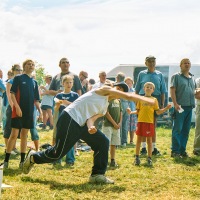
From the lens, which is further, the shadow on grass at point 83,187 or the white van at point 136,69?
the white van at point 136,69

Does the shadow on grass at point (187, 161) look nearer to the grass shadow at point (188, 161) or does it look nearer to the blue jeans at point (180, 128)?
the grass shadow at point (188, 161)

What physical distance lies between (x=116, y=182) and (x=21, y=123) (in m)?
1.90

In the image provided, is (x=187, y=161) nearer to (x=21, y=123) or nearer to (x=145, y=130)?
(x=145, y=130)

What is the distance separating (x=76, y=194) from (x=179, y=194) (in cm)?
133

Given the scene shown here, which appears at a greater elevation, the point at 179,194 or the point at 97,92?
the point at 97,92

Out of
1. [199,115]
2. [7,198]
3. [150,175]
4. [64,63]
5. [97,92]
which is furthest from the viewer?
[199,115]

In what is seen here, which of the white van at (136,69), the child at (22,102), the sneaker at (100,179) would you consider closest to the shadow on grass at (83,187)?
the sneaker at (100,179)

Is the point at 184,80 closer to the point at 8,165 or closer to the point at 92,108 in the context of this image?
the point at 92,108

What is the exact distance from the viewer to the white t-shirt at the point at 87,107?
5.31 meters

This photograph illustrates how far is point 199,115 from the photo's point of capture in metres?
8.70

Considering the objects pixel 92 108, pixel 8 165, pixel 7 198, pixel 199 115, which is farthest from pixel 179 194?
pixel 199 115

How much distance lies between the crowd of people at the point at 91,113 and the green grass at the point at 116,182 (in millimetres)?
244

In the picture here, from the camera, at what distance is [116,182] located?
5.62 meters

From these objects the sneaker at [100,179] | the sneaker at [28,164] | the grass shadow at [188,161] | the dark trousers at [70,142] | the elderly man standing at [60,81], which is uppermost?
the elderly man standing at [60,81]
